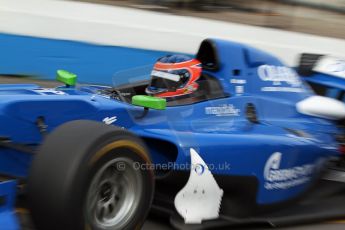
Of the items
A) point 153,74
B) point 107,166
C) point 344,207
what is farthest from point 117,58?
point 107,166

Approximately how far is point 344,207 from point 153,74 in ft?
5.99

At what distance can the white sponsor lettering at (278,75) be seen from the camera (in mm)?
4488

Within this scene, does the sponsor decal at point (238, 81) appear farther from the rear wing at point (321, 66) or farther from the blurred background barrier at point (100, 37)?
the blurred background barrier at point (100, 37)

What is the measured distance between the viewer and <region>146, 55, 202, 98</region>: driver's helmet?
4133 millimetres

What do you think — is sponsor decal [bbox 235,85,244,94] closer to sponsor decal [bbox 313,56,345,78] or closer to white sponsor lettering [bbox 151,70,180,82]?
white sponsor lettering [bbox 151,70,180,82]

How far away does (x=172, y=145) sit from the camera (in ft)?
11.7

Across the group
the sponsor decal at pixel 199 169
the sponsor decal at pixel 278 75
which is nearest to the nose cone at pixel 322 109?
the sponsor decal at pixel 278 75

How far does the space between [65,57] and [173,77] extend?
3.32 m

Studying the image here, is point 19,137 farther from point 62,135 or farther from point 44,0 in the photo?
point 44,0

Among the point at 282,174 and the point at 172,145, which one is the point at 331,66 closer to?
the point at 282,174

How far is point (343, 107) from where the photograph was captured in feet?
15.1

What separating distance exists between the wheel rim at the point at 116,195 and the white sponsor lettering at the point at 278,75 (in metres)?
1.75

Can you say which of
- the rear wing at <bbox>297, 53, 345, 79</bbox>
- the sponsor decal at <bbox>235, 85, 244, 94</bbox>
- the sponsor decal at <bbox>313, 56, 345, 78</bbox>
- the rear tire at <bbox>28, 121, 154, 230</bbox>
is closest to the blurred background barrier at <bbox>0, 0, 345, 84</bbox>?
the rear wing at <bbox>297, 53, 345, 79</bbox>

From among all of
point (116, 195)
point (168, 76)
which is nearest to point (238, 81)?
point (168, 76)
